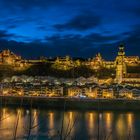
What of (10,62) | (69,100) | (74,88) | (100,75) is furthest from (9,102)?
(10,62)

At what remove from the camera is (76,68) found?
63.6 meters

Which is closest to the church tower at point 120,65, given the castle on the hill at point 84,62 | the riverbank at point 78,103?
the castle on the hill at point 84,62

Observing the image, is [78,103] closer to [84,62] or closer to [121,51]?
[121,51]

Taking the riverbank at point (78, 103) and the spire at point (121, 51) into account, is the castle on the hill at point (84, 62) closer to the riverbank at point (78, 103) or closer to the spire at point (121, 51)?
the spire at point (121, 51)

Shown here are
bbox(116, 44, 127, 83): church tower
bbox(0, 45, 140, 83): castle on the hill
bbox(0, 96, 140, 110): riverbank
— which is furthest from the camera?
bbox(0, 45, 140, 83): castle on the hill

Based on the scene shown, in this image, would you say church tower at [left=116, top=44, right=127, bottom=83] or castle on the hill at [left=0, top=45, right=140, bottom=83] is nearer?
church tower at [left=116, top=44, right=127, bottom=83]

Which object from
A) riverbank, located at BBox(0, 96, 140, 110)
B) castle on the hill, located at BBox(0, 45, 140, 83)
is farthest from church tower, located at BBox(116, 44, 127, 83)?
riverbank, located at BBox(0, 96, 140, 110)

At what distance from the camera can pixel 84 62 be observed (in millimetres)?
65375

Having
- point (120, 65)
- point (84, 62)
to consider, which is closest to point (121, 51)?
point (120, 65)

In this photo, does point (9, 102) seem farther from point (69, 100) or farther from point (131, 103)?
point (131, 103)

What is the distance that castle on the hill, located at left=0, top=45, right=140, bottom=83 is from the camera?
5536 cm

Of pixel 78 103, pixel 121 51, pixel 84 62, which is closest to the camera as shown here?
pixel 78 103

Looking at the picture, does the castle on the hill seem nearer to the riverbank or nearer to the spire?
the spire

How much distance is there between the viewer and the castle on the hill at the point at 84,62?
55359 millimetres
